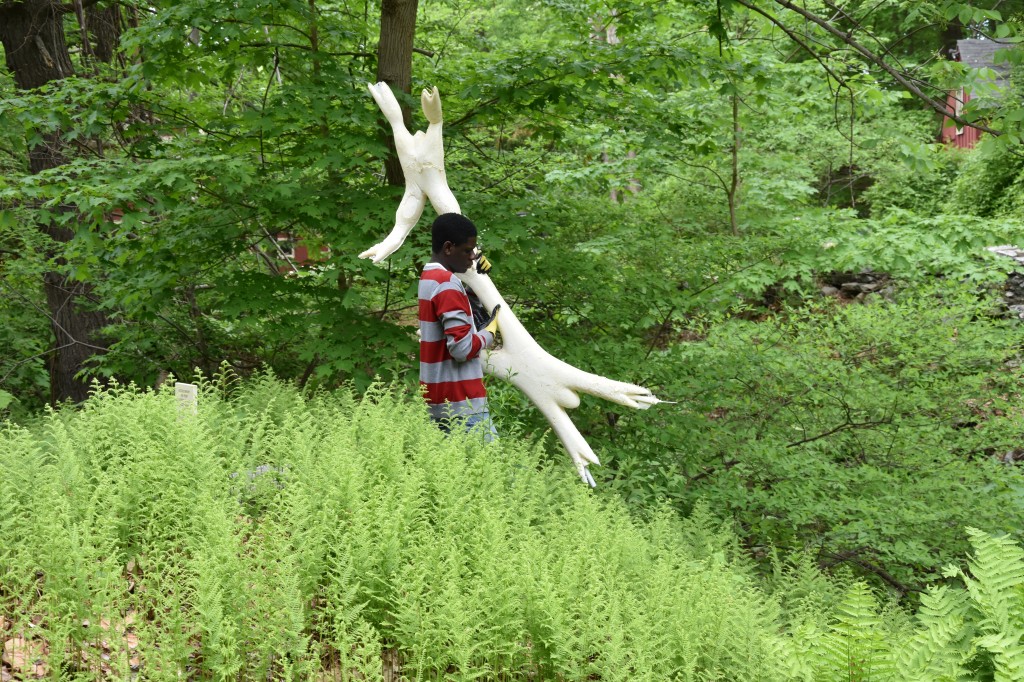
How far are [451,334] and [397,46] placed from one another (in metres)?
3.51

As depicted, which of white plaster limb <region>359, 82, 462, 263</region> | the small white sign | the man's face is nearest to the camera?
the small white sign

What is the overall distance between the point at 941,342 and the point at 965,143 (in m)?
29.0

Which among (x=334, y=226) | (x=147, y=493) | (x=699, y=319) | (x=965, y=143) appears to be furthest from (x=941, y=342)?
(x=965, y=143)

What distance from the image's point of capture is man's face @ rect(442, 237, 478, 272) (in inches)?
231

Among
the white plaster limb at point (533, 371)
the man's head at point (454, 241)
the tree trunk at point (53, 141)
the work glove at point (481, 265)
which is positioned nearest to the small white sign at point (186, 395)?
the man's head at point (454, 241)

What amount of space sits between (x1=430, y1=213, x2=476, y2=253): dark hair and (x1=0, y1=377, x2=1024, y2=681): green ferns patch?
4.64 ft

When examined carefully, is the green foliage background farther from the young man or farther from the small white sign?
the young man

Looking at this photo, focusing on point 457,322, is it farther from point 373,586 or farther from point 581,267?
point 581,267

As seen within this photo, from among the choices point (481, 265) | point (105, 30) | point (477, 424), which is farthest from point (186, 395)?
point (105, 30)

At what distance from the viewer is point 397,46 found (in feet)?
25.8

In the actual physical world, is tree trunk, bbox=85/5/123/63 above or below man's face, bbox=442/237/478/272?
above

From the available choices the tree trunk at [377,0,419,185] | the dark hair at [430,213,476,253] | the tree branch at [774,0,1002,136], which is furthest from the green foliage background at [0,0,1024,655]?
the dark hair at [430,213,476,253]

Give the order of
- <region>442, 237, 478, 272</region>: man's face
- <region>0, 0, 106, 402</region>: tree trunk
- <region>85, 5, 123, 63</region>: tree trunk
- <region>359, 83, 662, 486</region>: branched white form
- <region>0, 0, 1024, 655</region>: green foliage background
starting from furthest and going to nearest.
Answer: <region>85, 5, 123, 63</region>: tree trunk, <region>0, 0, 106, 402</region>: tree trunk, <region>0, 0, 1024, 655</region>: green foliage background, <region>359, 83, 662, 486</region>: branched white form, <region>442, 237, 478, 272</region>: man's face

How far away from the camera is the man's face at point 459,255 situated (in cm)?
588
